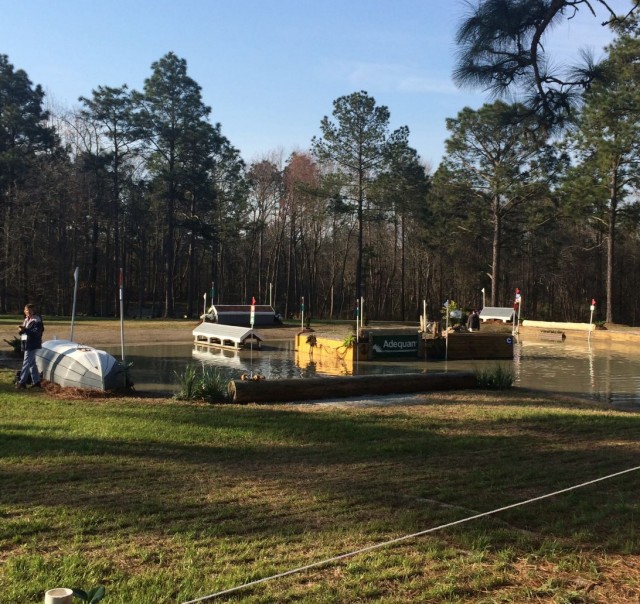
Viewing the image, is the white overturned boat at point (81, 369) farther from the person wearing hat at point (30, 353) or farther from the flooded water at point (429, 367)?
the flooded water at point (429, 367)

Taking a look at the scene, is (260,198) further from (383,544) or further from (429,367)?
(383,544)

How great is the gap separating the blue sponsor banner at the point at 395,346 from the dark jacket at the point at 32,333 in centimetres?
1043

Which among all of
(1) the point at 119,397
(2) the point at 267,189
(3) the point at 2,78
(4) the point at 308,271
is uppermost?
(3) the point at 2,78

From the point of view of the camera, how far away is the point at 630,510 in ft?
16.2

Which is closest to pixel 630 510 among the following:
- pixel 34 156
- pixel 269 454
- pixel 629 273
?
pixel 269 454

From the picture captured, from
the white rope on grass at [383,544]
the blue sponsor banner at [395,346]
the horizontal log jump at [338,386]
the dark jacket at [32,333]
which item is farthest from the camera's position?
the blue sponsor banner at [395,346]

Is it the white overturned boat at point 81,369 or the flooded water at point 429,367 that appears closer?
the white overturned boat at point 81,369

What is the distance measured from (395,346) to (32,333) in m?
11.4

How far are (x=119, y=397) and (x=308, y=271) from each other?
4888cm

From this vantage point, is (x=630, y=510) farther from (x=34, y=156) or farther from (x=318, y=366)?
(x=34, y=156)

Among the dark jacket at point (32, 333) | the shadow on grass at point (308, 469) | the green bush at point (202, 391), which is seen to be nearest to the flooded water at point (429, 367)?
the green bush at point (202, 391)

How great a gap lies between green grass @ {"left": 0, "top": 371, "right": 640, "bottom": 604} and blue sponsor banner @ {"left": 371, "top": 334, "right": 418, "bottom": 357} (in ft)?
37.2

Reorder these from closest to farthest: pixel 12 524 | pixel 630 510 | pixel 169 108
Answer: pixel 12 524, pixel 630 510, pixel 169 108

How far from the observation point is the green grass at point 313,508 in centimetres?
357
